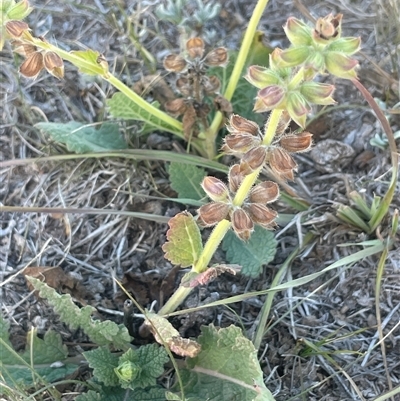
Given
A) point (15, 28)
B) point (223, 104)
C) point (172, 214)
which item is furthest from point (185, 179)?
point (15, 28)

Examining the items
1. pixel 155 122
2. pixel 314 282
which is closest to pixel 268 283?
pixel 314 282

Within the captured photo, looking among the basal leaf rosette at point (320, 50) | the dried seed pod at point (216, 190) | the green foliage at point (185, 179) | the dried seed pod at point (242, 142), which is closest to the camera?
the basal leaf rosette at point (320, 50)

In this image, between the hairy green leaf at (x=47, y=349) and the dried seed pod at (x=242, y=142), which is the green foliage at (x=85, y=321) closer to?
the hairy green leaf at (x=47, y=349)

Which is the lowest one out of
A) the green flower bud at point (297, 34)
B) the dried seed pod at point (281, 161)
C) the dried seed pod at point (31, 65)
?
the dried seed pod at point (281, 161)

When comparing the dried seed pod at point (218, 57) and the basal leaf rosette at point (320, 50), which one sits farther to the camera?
the dried seed pod at point (218, 57)

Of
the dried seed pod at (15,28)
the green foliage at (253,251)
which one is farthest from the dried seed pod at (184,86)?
the dried seed pod at (15,28)

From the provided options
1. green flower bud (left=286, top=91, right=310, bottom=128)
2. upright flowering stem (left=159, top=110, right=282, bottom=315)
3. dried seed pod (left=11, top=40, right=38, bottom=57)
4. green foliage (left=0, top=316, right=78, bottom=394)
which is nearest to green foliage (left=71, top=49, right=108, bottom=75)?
dried seed pod (left=11, top=40, right=38, bottom=57)

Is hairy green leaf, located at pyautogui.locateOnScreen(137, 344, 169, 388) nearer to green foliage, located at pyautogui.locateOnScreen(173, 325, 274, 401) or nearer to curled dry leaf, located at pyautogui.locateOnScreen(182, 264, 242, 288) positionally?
green foliage, located at pyautogui.locateOnScreen(173, 325, 274, 401)
